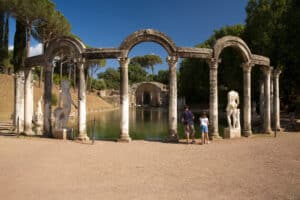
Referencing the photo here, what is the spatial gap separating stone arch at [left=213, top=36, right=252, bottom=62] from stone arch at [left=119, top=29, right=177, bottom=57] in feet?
7.54

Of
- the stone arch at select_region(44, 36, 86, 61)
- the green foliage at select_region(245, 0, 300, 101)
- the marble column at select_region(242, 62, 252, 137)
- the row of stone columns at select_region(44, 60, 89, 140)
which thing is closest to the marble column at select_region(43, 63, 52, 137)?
the row of stone columns at select_region(44, 60, 89, 140)

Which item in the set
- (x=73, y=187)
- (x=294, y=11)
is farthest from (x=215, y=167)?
(x=294, y=11)

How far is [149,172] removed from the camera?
317 inches

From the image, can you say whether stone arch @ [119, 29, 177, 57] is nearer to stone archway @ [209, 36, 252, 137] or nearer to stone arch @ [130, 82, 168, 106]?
stone archway @ [209, 36, 252, 137]

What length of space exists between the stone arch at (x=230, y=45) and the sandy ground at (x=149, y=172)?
531cm

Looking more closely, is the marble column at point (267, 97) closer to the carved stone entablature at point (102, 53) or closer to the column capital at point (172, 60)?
the column capital at point (172, 60)

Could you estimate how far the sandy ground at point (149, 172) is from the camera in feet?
20.5

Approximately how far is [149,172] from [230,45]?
391 inches

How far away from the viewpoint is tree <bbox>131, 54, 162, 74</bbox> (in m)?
95.7

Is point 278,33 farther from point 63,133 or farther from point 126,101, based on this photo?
point 63,133

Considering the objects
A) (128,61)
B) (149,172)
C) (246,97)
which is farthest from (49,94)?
(246,97)

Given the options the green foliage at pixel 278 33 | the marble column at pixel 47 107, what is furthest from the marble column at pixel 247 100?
the marble column at pixel 47 107

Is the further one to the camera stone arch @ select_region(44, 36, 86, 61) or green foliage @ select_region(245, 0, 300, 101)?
green foliage @ select_region(245, 0, 300, 101)

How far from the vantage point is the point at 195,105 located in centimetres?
5912
